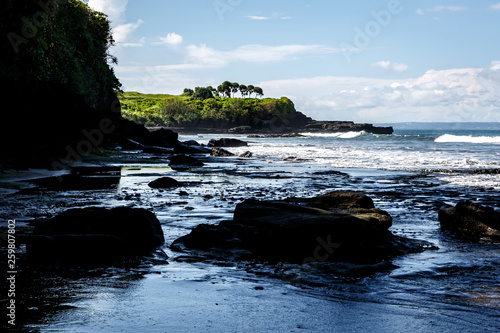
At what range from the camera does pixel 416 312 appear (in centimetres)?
470

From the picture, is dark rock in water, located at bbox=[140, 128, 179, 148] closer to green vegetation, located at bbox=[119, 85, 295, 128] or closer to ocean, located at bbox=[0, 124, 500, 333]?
ocean, located at bbox=[0, 124, 500, 333]

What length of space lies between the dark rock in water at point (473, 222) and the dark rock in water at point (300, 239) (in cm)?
151

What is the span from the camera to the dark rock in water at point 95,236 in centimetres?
644

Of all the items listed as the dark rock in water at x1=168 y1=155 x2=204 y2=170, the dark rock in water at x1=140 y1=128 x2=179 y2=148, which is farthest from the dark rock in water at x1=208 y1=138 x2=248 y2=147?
the dark rock in water at x1=168 y1=155 x2=204 y2=170

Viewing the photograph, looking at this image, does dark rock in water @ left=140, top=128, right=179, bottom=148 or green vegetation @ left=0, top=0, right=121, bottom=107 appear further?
dark rock in water @ left=140, top=128, right=179, bottom=148

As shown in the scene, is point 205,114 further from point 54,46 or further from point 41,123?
point 41,123

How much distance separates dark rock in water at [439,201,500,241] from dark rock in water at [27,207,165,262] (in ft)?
17.9

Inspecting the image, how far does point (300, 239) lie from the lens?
23.8 ft

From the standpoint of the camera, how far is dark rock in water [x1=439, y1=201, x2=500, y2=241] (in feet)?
28.6

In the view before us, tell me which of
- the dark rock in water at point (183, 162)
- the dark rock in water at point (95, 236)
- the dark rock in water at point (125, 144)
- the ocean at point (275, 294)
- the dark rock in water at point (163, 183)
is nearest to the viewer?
the ocean at point (275, 294)

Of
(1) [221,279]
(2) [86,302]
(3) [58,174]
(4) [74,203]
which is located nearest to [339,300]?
(1) [221,279]

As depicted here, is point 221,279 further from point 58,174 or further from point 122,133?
point 122,133

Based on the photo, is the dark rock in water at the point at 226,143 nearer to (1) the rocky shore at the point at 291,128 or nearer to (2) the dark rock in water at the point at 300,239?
Result: (2) the dark rock in water at the point at 300,239

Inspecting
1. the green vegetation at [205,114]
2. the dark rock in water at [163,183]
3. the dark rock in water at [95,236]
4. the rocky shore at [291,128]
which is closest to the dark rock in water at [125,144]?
the dark rock in water at [163,183]
